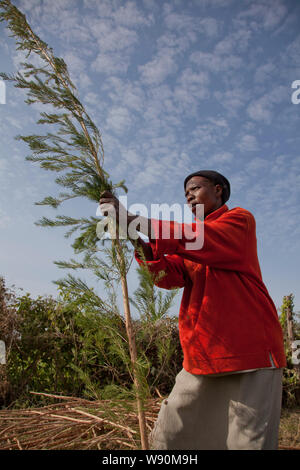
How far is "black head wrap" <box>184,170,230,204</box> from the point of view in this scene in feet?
9.00

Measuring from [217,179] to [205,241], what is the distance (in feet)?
3.40

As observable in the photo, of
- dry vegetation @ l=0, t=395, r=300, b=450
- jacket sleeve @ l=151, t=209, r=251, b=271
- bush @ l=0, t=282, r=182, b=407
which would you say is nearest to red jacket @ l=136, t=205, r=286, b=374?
jacket sleeve @ l=151, t=209, r=251, b=271

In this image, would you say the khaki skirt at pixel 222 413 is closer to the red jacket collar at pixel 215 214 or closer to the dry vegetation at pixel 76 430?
the dry vegetation at pixel 76 430

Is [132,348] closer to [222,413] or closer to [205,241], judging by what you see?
[222,413]

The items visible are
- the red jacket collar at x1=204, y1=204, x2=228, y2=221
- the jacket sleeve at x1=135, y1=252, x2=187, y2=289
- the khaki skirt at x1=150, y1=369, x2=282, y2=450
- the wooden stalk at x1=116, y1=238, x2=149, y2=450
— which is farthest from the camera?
the red jacket collar at x1=204, y1=204, x2=228, y2=221

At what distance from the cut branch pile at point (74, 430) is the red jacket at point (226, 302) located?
105 cm

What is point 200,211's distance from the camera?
2654mm

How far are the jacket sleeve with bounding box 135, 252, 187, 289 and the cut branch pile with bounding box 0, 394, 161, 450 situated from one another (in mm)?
1148

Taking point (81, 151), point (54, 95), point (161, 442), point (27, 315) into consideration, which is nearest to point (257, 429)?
point (161, 442)

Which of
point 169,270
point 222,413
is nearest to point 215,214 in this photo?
point 169,270

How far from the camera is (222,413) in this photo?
211 centimetres

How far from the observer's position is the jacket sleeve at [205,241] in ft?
6.32

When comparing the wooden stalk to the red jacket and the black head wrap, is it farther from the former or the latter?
the black head wrap
